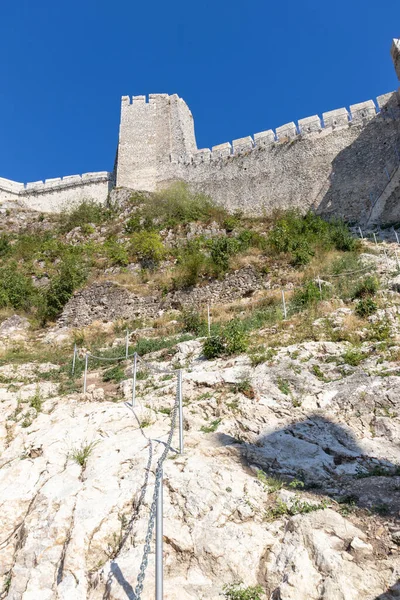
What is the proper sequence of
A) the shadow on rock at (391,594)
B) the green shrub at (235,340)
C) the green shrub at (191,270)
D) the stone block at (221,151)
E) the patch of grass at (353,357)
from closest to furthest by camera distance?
the shadow on rock at (391,594) → the patch of grass at (353,357) → the green shrub at (235,340) → the green shrub at (191,270) → the stone block at (221,151)

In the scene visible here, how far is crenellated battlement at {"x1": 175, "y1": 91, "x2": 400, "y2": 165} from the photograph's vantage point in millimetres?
21234

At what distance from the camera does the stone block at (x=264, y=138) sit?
950 inches

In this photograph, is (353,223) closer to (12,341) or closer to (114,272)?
(114,272)

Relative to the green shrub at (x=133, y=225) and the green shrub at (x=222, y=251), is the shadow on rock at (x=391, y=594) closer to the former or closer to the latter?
the green shrub at (x=222, y=251)

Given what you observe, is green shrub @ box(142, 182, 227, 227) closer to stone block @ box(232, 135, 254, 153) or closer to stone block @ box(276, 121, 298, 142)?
stone block @ box(232, 135, 254, 153)

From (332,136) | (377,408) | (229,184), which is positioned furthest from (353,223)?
(377,408)

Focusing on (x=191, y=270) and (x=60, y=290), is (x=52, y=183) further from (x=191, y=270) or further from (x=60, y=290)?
(x=191, y=270)

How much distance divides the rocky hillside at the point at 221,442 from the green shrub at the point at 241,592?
0.01 m

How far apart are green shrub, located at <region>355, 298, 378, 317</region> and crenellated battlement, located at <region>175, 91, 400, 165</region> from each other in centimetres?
1507

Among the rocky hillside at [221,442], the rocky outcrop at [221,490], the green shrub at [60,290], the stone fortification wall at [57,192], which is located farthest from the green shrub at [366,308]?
the stone fortification wall at [57,192]

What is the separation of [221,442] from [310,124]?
71.8ft

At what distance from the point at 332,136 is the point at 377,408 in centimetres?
1978

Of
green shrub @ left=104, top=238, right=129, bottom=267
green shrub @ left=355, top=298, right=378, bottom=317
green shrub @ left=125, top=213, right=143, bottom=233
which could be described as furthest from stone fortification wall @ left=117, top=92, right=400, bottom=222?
green shrub @ left=355, top=298, right=378, bottom=317

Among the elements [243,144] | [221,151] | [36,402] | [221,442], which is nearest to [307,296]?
[221,442]
